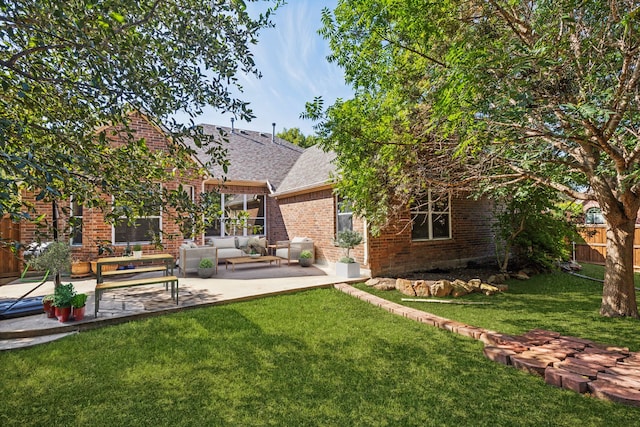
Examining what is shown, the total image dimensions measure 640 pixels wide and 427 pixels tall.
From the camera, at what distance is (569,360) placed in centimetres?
368

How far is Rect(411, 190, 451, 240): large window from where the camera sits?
33.4 feet

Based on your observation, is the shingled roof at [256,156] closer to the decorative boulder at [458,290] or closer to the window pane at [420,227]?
the window pane at [420,227]

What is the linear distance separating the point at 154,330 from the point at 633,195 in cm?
828

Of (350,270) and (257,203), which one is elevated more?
(257,203)

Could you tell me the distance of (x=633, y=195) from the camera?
204 inches

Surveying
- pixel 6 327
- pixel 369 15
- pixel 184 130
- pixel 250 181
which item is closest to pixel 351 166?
pixel 369 15

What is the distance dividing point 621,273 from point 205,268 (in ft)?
30.8

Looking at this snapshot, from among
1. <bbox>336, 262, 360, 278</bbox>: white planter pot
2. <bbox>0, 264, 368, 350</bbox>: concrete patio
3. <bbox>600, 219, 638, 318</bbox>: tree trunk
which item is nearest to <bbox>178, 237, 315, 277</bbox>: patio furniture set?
<bbox>0, 264, 368, 350</bbox>: concrete patio

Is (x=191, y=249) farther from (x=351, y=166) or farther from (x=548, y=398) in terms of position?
(x=548, y=398)

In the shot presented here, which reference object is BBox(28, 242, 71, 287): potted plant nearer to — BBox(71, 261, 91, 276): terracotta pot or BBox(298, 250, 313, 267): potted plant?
BBox(71, 261, 91, 276): terracotta pot

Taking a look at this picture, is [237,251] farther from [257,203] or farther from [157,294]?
[157,294]

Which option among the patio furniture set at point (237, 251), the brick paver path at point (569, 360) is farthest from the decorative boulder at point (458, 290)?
the patio furniture set at point (237, 251)

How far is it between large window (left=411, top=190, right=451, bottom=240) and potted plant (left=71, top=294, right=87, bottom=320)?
28.0ft

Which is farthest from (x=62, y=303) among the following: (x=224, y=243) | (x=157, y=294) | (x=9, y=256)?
(x=224, y=243)
